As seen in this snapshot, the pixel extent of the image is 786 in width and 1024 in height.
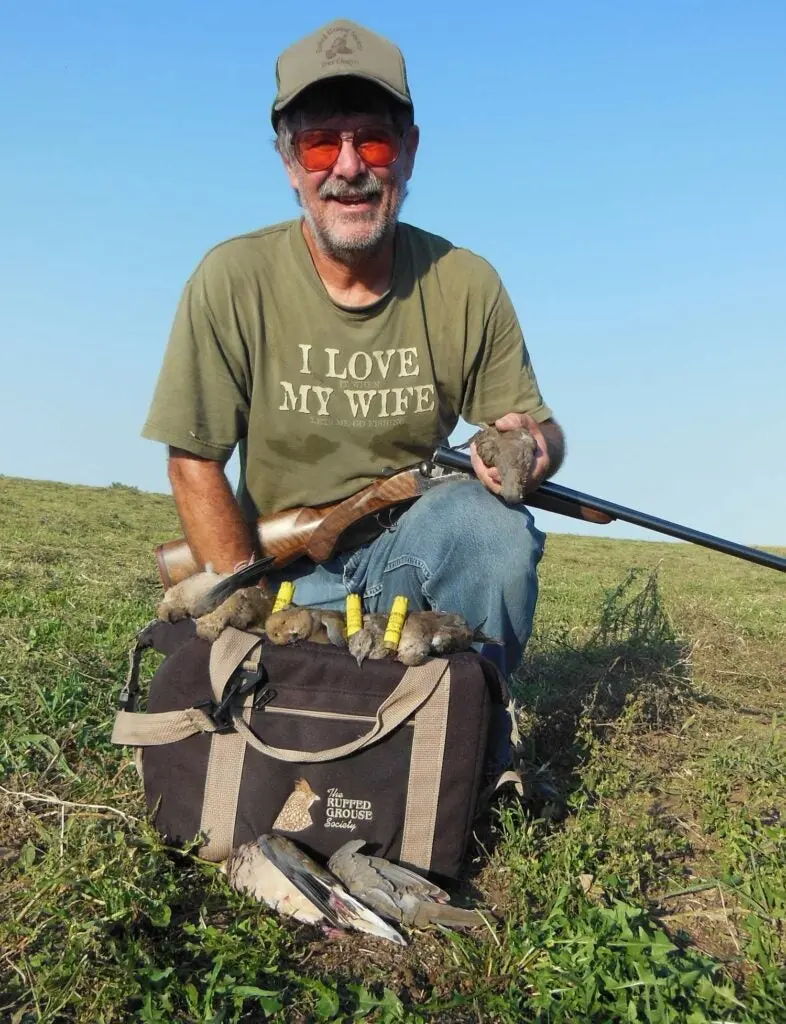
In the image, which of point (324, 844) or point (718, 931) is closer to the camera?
point (718, 931)

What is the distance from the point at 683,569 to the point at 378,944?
13898mm

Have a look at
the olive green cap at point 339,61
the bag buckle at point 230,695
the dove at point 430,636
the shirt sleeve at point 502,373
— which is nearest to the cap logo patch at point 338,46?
the olive green cap at point 339,61

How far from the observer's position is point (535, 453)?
411 cm

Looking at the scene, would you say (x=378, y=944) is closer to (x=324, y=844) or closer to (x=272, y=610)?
(x=324, y=844)

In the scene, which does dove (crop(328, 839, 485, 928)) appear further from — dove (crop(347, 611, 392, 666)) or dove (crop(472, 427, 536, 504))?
dove (crop(472, 427, 536, 504))

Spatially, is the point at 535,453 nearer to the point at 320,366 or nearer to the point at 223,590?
the point at 320,366

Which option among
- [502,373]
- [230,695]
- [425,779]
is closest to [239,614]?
[230,695]

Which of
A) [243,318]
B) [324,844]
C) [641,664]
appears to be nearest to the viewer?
[324,844]

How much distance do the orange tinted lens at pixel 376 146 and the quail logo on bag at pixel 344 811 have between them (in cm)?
264

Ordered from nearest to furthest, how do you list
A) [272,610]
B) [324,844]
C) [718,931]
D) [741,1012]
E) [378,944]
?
[741,1012] < [378,944] < [718,931] < [324,844] < [272,610]

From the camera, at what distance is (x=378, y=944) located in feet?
9.16

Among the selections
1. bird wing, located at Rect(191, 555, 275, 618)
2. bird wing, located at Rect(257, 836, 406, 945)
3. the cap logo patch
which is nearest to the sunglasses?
the cap logo patch

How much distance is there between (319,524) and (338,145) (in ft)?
5.38

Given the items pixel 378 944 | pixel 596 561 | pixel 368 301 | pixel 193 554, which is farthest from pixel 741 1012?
pixel 596 561
